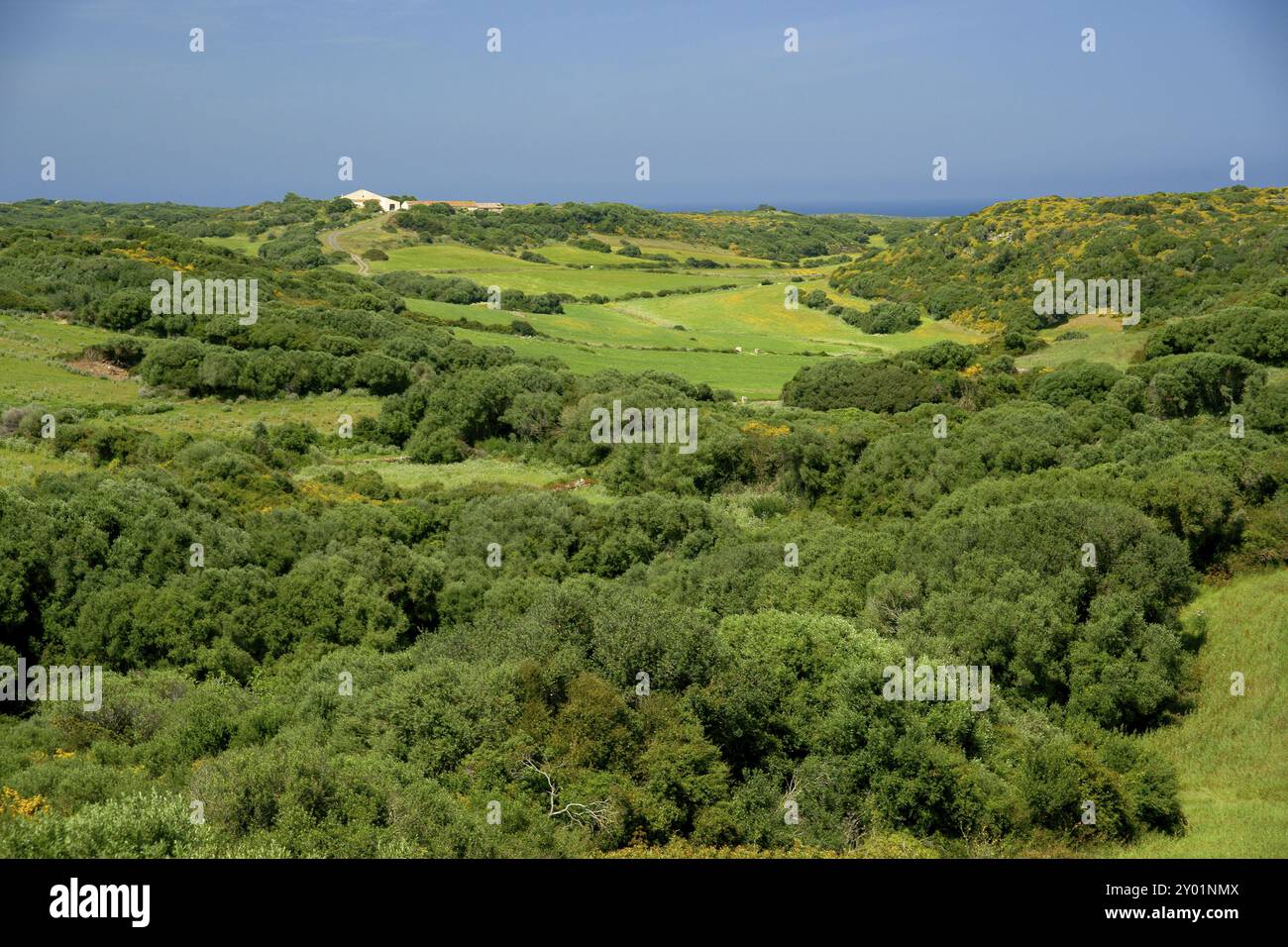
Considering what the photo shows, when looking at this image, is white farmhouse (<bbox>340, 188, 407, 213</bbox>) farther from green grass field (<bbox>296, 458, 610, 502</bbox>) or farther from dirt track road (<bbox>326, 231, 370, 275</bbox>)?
green grass field (<bbox>296, 458, 610, 502</bbox>)

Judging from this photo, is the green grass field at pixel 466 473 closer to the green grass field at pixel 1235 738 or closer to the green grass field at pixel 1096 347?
the green grass field at pixel 1235 738

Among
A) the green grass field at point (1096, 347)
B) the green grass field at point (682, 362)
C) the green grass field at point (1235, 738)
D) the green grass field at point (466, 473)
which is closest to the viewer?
the green grass field at point (1235, 738)

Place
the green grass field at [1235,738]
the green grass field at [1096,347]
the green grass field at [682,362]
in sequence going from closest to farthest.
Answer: the green grass field at [1235,738] → the green grass field at [1096,347] → the green grass field at [682,362]

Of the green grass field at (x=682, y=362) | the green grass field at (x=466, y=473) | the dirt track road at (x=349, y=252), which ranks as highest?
the dirt track road at (x=349, y=252)

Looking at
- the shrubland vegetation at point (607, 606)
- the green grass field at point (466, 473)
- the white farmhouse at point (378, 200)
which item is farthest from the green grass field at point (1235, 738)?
the white farmhouse at point (378, 200)

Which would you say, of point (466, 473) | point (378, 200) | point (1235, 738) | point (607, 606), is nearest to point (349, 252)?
point (378, 200)
